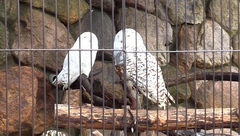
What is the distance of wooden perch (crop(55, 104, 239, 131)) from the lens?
8.30 feet

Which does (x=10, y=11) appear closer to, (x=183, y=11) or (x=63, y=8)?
(x=63, y=8)

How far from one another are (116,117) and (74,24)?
Result: 0.86 meters

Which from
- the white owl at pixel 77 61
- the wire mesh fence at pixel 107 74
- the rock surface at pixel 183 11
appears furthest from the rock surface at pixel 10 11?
the rock surface at pixel 183 11

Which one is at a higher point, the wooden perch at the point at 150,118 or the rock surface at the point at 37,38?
the rock surface at the point at 37,38

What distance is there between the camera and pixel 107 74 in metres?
3.23

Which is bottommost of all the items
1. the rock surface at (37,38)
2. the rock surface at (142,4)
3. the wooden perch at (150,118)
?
the wooden perch at (150,118)

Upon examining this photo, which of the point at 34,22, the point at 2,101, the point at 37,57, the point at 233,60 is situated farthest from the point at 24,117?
the point at 233,60

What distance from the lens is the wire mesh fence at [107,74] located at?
2.55 m

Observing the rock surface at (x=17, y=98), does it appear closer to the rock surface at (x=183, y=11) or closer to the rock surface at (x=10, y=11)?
the rock surface at (x=10, y=11)

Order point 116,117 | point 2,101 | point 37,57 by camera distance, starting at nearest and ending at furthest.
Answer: point 116,117 → point 2,101 → point 37,57

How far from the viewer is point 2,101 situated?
288 centimetres

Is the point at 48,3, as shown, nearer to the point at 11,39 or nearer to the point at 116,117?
the point at 11,39

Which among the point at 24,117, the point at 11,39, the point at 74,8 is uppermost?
the point at 74,8

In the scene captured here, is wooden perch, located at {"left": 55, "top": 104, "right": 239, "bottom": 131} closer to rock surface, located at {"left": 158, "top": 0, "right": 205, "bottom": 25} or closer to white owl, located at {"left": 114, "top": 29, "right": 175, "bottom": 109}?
white owl, located at {"left": 114, "top": 29, "right": 175, "bottom": 109}
